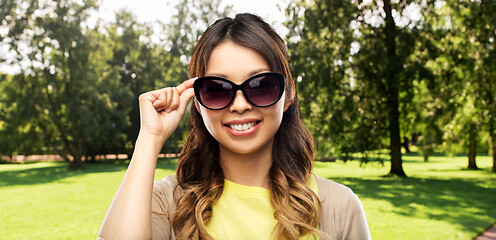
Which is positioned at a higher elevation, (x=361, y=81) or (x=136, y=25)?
(x=136, y=25)

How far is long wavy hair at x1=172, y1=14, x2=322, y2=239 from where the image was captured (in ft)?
5.52

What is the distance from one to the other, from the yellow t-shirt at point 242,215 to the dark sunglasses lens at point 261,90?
1.19 feet

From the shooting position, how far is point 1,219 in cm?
1023

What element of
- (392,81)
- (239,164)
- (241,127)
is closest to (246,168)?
(239,164)

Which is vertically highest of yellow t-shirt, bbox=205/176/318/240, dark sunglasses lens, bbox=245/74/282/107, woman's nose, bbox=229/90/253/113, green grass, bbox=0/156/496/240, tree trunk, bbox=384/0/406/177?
tree trunk, bbox=384/0/406/177

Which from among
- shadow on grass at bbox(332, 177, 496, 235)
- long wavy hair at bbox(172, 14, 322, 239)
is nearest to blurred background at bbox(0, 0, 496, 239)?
shadow on grass at bbox(332, 177, 496, 235)

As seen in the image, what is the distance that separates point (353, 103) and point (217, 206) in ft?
55.2

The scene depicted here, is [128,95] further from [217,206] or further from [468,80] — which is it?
[217,206]

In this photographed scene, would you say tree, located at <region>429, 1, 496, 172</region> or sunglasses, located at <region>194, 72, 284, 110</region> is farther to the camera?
tree, located at <region>429, 1, 496, 172</region>

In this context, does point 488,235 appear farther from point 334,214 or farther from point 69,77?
point 69,77

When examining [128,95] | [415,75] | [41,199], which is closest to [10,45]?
[128,95]

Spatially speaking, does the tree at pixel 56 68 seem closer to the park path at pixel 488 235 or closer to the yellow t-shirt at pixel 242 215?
the park path at pixel 488 235

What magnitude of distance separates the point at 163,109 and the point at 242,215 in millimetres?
535

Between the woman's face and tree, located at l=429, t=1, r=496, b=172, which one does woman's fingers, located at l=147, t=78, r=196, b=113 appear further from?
tree, located at l=429, t=1, r=496, b=172
